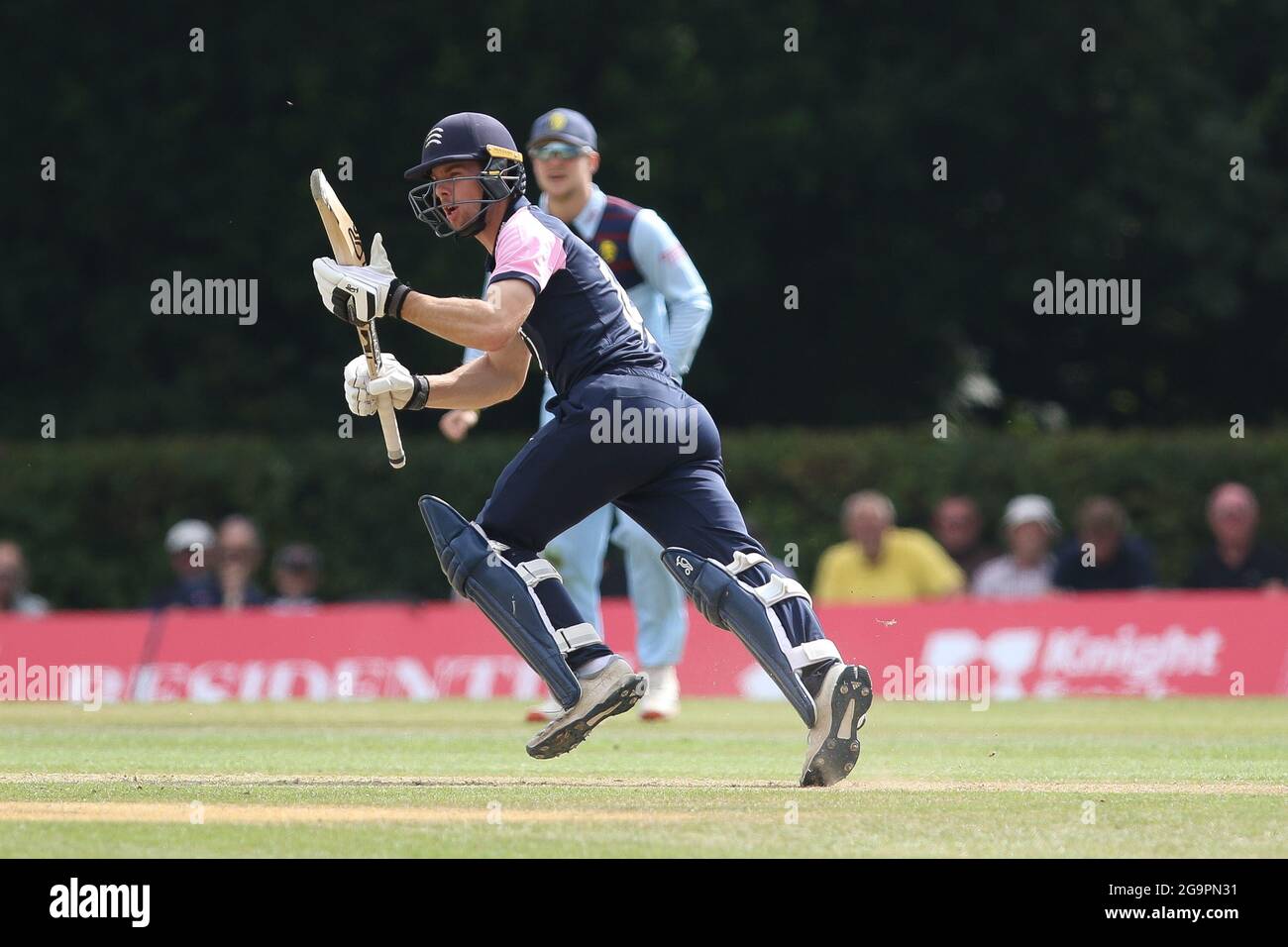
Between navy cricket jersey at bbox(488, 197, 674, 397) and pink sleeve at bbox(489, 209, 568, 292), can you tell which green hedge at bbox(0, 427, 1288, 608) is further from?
pink sleeve at bbox(489, 209, 568, 292)

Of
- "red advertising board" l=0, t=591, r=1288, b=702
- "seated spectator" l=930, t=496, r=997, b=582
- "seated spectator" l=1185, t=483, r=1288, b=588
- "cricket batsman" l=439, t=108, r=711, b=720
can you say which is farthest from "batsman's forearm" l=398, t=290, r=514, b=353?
Answer: "seated spectator" l=930, t=496, r=997, b=582

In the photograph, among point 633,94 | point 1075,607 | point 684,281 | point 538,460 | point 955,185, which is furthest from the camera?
point 955,185

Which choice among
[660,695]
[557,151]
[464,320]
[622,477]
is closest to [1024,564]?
[660,695]

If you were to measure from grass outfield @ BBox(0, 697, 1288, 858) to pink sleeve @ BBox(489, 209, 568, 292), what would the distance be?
1.69m

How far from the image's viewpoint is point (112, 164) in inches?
824

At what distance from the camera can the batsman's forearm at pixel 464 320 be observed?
7.18 m

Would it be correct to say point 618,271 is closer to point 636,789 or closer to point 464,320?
point 464,320

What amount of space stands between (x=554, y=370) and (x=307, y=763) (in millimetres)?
1823

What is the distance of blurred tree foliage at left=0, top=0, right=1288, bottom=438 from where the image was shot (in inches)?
816

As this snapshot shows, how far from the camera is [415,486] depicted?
18453 mm

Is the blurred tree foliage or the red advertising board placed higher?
the blurred tree foliage

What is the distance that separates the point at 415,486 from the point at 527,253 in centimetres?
1130
